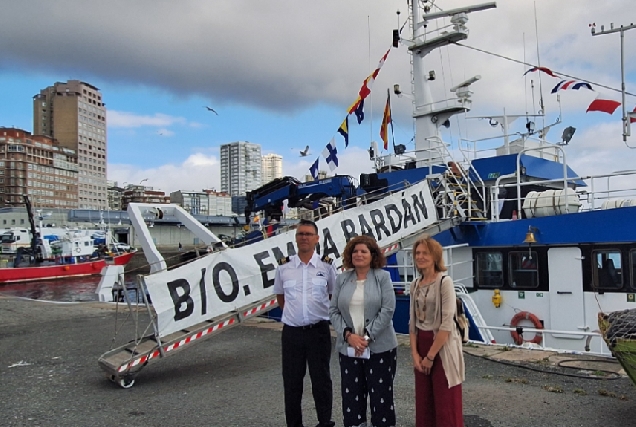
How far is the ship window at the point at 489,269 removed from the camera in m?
10.7

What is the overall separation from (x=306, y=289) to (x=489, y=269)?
723cm

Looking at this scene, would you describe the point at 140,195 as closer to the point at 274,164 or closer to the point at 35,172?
the point at 35,172

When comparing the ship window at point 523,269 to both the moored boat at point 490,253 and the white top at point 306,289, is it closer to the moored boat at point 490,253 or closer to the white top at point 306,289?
the moored boat at point 490,253

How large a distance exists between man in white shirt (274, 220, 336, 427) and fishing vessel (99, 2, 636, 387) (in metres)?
2.85

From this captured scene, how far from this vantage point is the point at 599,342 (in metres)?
9.15

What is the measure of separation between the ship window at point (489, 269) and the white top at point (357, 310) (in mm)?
7259

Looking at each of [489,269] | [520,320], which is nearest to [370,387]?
[520,320]

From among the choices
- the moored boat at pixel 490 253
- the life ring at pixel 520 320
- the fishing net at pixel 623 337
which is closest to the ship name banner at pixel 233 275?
the moored boat at pixel 490 253

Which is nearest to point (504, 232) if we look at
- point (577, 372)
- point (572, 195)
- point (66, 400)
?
point (572, 195)

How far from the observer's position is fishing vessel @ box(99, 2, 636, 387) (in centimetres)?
729

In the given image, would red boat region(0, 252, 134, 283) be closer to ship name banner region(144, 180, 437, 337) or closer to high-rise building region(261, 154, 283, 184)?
high-rise building region(261, 154, 283, 184)

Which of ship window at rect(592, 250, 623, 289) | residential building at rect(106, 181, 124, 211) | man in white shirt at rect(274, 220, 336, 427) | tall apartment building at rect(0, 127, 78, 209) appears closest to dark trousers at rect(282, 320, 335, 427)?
man in white shirt at rect(274, 220, 336, 427)

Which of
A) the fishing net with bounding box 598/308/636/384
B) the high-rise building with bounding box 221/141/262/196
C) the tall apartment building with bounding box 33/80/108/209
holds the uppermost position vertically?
the tall apartment building with bounding box 33/80/108/209

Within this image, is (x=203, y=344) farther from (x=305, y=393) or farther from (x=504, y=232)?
(x=504, y=232)
